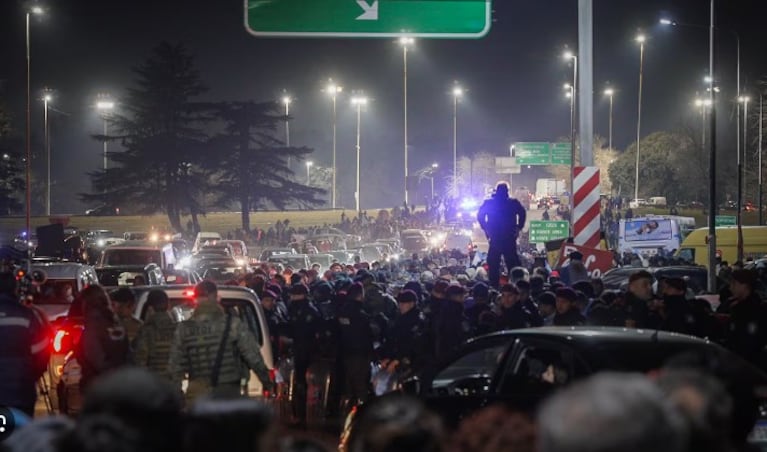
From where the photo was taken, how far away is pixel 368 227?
6175 cm

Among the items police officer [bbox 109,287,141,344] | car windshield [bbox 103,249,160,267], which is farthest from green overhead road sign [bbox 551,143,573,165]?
police officer [bbox 109,287,141,344]

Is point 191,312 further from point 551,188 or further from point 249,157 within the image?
point 551,188

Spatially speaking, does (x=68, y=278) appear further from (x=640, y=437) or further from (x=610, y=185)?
(x=610, y=185)

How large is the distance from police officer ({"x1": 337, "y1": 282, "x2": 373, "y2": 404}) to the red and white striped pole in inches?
146

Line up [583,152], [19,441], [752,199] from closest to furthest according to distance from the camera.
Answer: [19,441]
[583,152]
[752,199]

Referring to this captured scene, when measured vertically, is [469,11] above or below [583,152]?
above

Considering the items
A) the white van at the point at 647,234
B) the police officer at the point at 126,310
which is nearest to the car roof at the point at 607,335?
the police officer at the point at 126,310

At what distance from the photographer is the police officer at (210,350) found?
862cm

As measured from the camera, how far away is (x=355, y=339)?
13.0m

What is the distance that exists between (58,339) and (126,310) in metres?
3.28

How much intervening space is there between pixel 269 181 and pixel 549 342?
64066 mm

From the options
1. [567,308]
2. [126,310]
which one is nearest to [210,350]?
[126,310]

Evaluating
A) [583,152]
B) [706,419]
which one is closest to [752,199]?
[583,152]

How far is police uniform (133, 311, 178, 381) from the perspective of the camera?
928 centimetres
